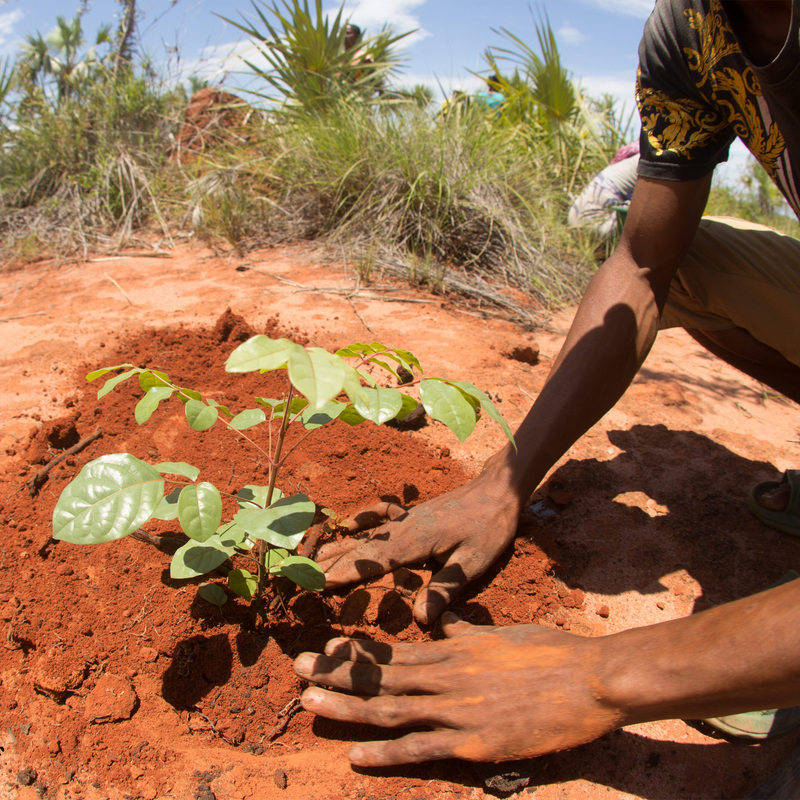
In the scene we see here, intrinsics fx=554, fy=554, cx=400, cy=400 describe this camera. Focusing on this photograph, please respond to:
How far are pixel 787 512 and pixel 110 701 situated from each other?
1882 mm

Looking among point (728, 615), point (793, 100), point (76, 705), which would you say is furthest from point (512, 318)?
point (76, 705)

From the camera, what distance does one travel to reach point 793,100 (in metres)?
1.22

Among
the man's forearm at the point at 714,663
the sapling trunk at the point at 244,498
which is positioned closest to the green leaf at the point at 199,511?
the sapling trunk at the point at 244,498

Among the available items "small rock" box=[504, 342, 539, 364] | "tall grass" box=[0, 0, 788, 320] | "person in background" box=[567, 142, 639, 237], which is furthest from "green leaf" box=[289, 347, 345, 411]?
"person in background" box=[567, 142, 639, 237]

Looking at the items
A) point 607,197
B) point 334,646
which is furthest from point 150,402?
point 607,197

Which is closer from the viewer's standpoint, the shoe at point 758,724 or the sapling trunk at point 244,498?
the sapling trunk at point 244,498

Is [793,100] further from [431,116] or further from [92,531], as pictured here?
[431,116]

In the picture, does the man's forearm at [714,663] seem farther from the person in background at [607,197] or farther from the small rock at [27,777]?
the person in background at [607,197]

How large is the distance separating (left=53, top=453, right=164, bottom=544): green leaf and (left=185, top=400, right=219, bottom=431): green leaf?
0.11 metres

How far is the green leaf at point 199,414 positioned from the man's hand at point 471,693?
0.54 metres

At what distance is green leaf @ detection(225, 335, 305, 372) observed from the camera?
0.62 m

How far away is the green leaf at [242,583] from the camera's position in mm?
1212

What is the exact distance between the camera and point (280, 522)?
0.95m

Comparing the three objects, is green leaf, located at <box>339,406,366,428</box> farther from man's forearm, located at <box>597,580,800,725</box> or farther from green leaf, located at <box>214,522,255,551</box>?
man's forearm, located at <box>597,580,800,725</box>
